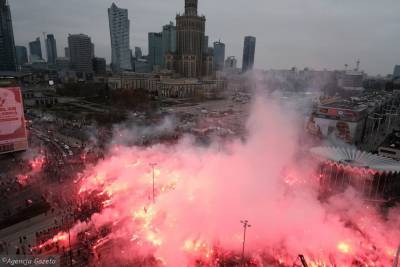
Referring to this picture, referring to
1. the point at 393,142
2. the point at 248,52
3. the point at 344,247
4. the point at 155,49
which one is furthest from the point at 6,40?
the point at 344,247

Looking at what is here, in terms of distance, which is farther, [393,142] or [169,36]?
[169,36]

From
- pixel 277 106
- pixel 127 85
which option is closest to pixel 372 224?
pixel 277 106

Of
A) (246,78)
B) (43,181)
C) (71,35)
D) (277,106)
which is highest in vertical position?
(71,35)

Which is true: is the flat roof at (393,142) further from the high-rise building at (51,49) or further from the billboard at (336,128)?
the high-rise building at (51,49)

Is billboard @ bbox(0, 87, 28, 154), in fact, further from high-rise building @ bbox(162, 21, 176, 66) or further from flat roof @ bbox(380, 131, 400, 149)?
high-rise building @ bbox(162, 21, 176, 66)

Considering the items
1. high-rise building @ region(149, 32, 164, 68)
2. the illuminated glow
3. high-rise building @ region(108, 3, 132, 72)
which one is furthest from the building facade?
the illuminated glow

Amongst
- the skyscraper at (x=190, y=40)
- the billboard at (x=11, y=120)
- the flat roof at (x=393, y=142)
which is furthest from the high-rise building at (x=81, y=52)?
the flat roof at (x=393, y=142)

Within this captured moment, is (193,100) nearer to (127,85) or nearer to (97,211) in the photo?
(127,85)

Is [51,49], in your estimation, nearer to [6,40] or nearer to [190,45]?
[6,40]
